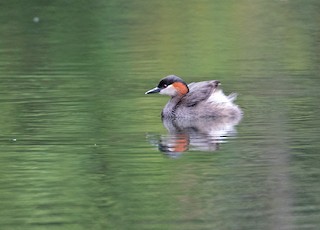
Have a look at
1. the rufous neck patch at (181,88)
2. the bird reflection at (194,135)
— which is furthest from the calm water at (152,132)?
the rufous neck patch at (181,88)

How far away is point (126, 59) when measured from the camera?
18781mm

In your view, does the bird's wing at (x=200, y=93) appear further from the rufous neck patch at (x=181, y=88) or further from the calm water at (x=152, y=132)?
the calm water at (x=152, y=132)

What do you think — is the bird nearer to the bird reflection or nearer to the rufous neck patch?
the rufous neck patch

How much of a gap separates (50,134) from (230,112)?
7.52ft

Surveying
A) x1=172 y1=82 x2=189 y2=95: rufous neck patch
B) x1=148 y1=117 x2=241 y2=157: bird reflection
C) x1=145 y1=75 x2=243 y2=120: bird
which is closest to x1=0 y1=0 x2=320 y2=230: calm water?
x1=148 y1=117 x2=241 y2=157: bird reflection

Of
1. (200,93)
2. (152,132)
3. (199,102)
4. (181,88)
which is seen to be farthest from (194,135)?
(181,88)

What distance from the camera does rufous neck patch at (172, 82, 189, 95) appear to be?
14.3 m

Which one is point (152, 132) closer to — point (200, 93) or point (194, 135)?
point (194, 135)

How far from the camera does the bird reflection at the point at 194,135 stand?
1180 cm

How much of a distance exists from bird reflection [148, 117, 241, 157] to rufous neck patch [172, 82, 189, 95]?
22.9 inches

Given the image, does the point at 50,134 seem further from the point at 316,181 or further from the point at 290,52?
the point at 290,52

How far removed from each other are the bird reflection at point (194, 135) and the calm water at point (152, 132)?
2 centimetres

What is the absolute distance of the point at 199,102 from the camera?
551 inches

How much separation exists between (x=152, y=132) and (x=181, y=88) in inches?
65.0
